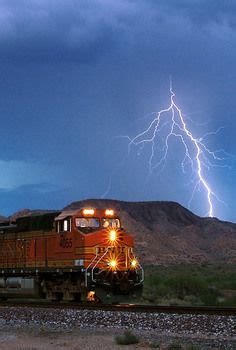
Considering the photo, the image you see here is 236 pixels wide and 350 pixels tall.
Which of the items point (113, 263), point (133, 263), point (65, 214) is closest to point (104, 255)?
point (113, 263)

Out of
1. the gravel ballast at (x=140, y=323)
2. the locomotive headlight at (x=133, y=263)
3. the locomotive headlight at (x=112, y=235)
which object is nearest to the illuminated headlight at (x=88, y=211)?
the locomotive headlight at (x=112, y=235)

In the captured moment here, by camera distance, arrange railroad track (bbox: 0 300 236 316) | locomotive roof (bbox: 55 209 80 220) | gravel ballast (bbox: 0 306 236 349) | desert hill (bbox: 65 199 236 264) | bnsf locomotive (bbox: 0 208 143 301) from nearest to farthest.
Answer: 1. gravel ballast (bbox: 0 306 236 349)
2. railroad track (bbox: 0 300 236 316)
3. bnsf locomotive (bbox: 0 208 143 301)
4. locomotive roof (bbox: 55 209 80 220)
5. desert hill (bbox: 65 199 236 264)

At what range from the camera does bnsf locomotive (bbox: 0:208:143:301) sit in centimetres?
2283

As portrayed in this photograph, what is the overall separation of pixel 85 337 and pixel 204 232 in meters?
95.3

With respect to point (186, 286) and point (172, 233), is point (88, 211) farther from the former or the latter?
point (172, 233)

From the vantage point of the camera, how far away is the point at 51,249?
968 inches

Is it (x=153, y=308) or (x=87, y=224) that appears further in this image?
(x=87, y=224)

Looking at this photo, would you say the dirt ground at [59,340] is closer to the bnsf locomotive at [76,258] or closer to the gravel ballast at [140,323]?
the gravel ballast at [140,323]

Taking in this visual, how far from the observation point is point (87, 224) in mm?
23797

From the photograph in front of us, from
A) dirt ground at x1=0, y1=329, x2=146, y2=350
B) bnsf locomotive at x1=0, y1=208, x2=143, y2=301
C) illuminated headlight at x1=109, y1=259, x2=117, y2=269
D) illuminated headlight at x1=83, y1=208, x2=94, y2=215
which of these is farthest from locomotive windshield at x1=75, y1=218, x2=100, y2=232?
dirt ground at x1=0, y1=329, x2=146, y2=350

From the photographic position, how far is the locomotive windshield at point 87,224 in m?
23.6

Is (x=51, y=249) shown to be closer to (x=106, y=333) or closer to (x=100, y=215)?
(x=100, y=215)

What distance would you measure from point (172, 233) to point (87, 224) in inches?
3186

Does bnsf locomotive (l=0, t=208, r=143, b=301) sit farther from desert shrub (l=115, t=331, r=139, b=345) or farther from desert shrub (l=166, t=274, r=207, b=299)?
desert shrub (l=115, t=331, r=139, b=345)
